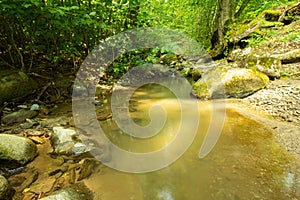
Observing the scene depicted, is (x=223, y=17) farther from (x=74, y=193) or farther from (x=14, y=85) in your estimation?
(x=74, y=193)

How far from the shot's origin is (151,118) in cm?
413

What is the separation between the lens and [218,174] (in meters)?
2.26

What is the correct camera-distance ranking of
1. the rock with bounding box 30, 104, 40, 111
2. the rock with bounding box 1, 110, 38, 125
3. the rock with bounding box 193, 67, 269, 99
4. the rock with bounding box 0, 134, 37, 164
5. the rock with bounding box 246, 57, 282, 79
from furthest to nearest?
the rock with bounding box 246, 57, 282, 79 < the rock with bounding box 193, 67, 269, 99 < the rock with bounding box 30, 104, 40, 111 < the rock with bounding box 1, 110, 38, 125 < the rock with bounding box 0, 134, 37, 164

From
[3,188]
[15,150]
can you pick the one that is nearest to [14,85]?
[15,150]

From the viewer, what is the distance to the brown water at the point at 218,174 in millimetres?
1995

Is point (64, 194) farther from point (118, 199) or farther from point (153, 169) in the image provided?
point (153, 169)

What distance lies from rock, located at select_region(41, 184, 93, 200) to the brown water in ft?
0.24

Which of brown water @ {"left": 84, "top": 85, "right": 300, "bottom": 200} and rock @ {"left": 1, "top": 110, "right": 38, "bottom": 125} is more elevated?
rock @ {"left": 1, "top": 110, "right": 38, "bottom": 125}

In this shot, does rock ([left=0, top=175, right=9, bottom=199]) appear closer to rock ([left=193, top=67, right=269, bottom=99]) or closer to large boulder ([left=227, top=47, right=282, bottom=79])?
rock ([left=193, top=67, right=269, bottom=99])

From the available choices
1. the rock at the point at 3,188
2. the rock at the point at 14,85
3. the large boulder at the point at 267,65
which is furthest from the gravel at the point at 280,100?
the rock at the point at 14,85

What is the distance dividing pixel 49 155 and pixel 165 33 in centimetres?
554

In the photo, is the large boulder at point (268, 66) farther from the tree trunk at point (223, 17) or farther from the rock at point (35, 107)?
the rock at point (35, 107)

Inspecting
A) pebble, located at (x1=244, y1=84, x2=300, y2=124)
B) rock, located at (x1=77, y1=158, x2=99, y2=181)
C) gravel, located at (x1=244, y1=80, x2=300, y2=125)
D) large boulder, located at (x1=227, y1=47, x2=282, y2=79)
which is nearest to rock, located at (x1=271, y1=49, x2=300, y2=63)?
large boulder, located at (x1=227, y1=47, x2=282, y2=79)

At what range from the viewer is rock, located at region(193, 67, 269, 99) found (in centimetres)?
474
